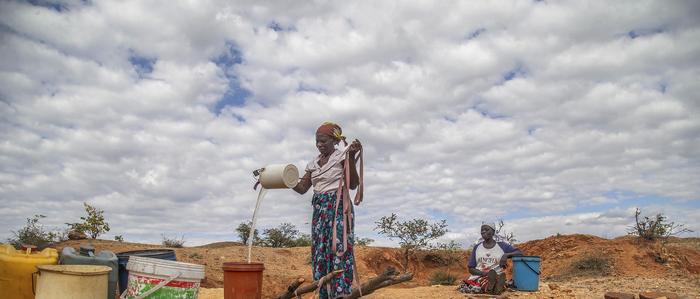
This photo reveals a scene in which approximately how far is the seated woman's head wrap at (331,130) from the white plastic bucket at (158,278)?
1.58 m

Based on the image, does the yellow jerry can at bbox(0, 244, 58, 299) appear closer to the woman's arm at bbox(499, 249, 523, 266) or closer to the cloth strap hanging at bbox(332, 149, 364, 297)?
the cloth strap hanging at bbox(332, 149, 364, 297)

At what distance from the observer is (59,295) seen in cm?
355

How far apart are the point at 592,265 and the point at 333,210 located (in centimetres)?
786

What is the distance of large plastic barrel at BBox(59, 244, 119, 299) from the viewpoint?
13.6 ft

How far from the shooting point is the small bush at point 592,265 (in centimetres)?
1006

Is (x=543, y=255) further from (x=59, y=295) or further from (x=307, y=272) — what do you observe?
(x=59, y=295)

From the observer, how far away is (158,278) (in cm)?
384

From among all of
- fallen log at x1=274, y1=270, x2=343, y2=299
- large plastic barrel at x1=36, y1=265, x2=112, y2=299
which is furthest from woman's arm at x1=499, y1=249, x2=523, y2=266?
large plastic barrel at x1=36, y1=265, x2=112, y2=299

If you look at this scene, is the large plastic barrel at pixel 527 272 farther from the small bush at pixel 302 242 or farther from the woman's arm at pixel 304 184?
the small bush at pixel 302 242

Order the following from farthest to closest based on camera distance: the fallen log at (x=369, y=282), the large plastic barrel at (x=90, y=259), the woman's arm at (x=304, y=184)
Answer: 1. the woman's arm at (x=304, y=184)
2. the fallen log at (x=369, y=282)
3. the large plastic barrel at (x=90, y=259)

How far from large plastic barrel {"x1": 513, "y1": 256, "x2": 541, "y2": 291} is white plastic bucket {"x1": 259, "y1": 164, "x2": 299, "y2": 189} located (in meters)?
3.19

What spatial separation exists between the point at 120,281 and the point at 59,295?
102 cm

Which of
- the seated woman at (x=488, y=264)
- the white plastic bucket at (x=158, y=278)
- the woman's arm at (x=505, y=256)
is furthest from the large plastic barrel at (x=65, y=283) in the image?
the woman's arm at (x=505, y=256)

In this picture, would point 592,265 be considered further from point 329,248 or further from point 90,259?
point 90,259
